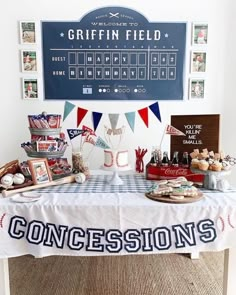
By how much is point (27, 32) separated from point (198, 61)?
129cm

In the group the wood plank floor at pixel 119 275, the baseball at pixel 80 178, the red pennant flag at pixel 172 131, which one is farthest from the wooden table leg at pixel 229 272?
the baseball at pixel 80 178

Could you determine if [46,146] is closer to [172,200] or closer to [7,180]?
[7,180]

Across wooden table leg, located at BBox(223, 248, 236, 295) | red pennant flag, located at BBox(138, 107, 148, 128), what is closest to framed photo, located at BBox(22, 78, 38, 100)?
red pennant flag, located at BBox(138, 107, 148, 128)

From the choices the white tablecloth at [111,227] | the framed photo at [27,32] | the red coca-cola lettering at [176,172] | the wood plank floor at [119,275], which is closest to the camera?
the white tablecloth at [111,227]

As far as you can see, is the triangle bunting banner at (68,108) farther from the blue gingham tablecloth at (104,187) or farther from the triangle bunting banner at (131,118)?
the blue gingham tablecloth at (104,187)

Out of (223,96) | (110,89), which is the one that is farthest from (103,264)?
(223,96)

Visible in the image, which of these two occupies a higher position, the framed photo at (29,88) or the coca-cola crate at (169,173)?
the framed photo at (29,88)

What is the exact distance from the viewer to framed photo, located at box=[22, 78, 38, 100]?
231cm

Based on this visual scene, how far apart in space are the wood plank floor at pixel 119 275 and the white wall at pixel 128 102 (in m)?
0.77

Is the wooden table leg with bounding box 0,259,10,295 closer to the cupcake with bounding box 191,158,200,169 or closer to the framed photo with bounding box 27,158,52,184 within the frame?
the framed photo with bounding box 27,158,52,184

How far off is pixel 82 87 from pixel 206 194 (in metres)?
1.29

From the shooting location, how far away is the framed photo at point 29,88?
7.57 feet

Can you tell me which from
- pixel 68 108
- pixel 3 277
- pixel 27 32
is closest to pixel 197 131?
pixel 68 108

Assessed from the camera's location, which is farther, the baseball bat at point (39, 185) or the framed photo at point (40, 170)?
the framed photo at point (40, 170)
